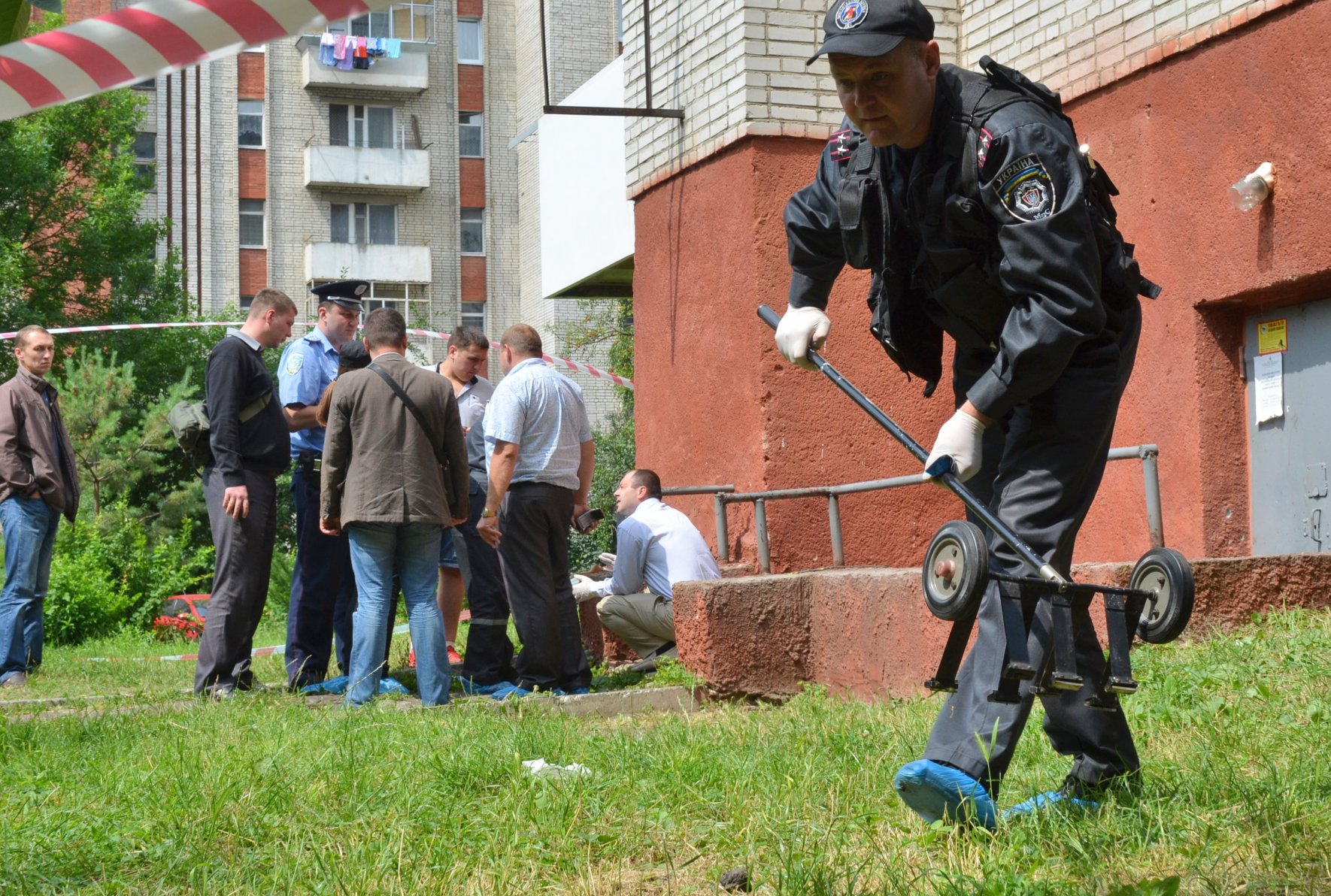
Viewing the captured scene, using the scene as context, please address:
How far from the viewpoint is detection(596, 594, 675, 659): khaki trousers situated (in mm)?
8047

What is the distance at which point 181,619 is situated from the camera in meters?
15.6

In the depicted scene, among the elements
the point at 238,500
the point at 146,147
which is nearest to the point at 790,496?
the point at 238,500

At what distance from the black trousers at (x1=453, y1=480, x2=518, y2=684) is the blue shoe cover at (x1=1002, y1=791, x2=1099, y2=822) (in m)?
4.43

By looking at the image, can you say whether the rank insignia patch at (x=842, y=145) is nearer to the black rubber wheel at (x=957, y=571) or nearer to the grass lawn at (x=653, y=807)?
the black rubber wheel at (x=957, y=571)

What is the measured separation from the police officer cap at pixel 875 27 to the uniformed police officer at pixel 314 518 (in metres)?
4.62

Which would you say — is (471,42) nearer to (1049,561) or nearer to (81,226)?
(81,226)

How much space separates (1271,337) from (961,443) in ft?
17.1

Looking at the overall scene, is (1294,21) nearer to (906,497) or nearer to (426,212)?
(906,497)

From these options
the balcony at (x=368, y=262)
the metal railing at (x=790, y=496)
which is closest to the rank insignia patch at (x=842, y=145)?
the metal railing at (x=790, y=496)

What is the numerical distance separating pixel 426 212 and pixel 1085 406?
3706 centimetres

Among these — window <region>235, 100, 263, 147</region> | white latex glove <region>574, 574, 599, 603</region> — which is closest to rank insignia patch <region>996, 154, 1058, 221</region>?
white latex glove <region>574, 574, 599, 603</region>

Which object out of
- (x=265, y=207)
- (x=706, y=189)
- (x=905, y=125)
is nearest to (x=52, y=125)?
(x=265, y=207)

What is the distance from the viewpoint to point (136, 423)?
2466 centimetres

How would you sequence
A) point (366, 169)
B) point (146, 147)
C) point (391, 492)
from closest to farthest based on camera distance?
point (391, 492) → point (366, 169) → point (146, 147)
